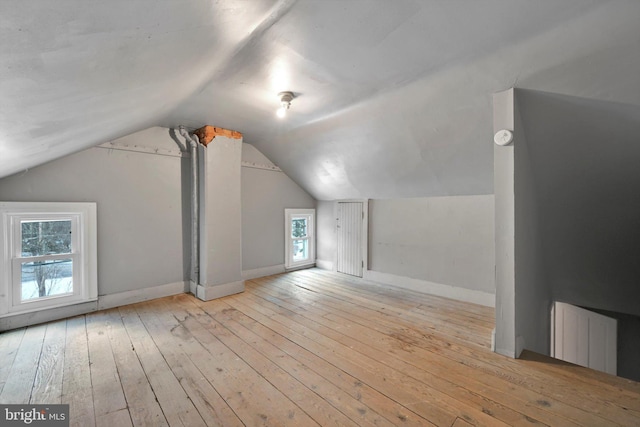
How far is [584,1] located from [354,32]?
4.06 ft

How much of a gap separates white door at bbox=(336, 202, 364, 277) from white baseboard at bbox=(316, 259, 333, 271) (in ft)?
0.70

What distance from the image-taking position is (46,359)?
7.28ft

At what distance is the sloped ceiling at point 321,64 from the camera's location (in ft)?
3.15

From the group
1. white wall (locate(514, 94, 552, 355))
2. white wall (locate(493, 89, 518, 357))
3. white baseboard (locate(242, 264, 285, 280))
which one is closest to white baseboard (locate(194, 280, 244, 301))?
white baseboard (locate(242, 264, 285, 280))

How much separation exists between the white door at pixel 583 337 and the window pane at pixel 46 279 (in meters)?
5.89

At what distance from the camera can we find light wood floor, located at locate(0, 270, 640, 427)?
1.64m

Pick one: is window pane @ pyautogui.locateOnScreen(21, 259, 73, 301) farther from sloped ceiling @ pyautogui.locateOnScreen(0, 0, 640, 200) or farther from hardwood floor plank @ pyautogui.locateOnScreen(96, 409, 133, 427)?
hardwood floor plank @ pyautogui.locateOnScreen(96, 409, 133, 427)

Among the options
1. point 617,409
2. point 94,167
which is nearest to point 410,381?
point 617,409

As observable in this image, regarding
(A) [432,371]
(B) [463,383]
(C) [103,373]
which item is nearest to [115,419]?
(C) [103,373]

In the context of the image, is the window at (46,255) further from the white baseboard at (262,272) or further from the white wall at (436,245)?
the white wall at (436,245)

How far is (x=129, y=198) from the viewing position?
345 centimetres

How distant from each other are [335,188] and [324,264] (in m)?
1.59

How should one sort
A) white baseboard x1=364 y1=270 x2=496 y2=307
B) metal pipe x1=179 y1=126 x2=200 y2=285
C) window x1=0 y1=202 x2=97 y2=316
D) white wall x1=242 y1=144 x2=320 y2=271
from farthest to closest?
white wall x1=242 y1=144 x2=320 y2=271 → metal pipe x1=179 y1=126 x2=200 y2=285 → white baseboard x1=364 y1=270 x2=496 y2=307 → window x1=0 y1=202 x2=97 y2=316
